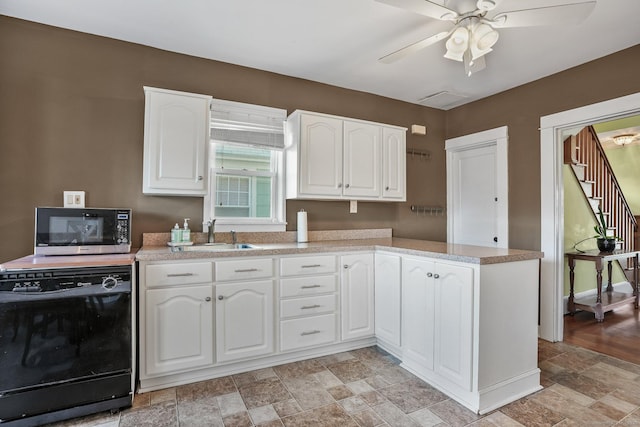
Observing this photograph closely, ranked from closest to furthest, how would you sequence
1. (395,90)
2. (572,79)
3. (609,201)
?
(572,79) < (395,90) < (609,201)

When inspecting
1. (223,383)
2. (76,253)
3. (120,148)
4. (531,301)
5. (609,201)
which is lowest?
(223,383)

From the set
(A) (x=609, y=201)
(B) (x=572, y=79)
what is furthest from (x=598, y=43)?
(A) (x=609, y=201)

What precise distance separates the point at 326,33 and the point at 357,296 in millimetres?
2103

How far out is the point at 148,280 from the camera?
7.13 feet

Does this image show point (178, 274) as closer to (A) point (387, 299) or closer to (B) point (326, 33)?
(A) point (387, 299)

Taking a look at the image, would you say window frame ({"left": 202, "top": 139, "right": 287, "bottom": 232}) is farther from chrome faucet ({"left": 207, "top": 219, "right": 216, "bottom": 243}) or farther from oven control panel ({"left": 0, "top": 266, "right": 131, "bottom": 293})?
oven control panel ({"left": 0, "top": 266, "right": 131, "bottom": 293})

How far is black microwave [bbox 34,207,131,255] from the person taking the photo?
2.08 metres

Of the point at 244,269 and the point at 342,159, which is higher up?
the point at 342,159

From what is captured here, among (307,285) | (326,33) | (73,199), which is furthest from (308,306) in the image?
(326,33)

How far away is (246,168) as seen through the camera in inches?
123

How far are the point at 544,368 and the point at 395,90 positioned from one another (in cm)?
288

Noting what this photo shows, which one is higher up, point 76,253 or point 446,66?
point 446,66

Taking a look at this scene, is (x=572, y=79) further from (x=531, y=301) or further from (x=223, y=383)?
(x=223, y=383)

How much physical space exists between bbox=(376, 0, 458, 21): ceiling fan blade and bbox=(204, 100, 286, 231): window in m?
1.66
